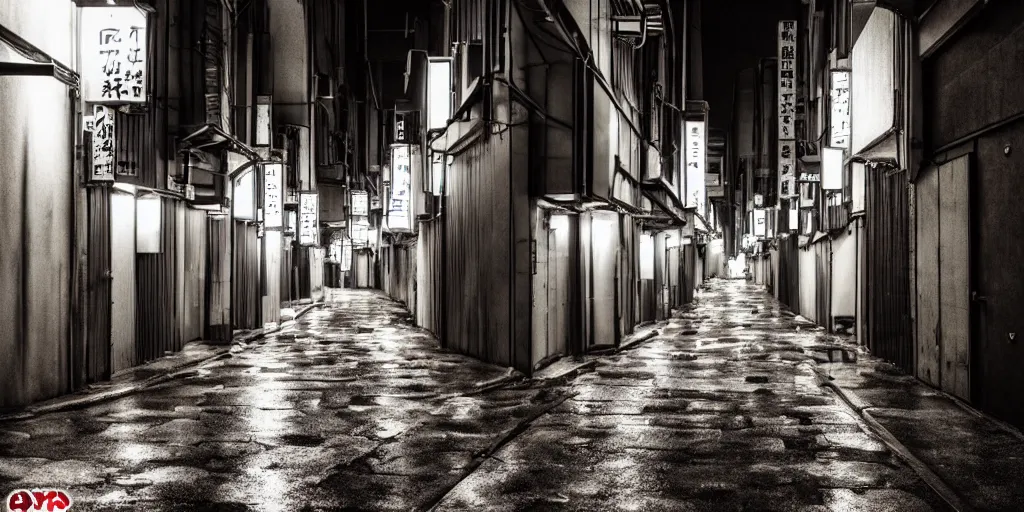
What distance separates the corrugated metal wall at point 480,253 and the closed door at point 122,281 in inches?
294

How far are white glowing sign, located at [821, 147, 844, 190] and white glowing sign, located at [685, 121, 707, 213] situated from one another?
13.9 metres

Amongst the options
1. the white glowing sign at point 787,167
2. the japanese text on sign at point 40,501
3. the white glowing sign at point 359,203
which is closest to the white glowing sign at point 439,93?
the japanese text on sign at point 40,501

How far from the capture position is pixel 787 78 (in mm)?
38062

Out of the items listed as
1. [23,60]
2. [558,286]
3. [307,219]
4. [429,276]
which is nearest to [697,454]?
[558,286]

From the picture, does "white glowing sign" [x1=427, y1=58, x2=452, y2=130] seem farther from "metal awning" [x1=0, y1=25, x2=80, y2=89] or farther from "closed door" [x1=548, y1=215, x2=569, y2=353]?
"metal awning" [x1=0, y1=25, x2=80, y2=89]

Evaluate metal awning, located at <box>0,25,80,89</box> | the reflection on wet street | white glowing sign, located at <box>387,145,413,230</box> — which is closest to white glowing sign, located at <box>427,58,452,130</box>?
the reflection on wet street

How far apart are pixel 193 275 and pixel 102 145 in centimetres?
883

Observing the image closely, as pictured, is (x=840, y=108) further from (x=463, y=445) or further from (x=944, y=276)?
(x=463, y=445)

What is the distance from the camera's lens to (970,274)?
13.8 meters

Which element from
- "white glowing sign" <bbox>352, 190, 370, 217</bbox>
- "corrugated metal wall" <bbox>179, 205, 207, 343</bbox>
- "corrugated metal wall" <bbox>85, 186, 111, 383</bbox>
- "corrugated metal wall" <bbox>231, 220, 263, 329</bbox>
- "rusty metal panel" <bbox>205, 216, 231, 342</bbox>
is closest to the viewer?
"corrugated metal wall" <bbox>85, 186, 111, 383</bbox>

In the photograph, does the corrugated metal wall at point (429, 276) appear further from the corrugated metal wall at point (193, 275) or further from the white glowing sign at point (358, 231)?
the white glowing sign at point (358, 231)

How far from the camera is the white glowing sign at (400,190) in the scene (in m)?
35.6

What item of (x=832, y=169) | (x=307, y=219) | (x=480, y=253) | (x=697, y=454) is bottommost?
(x=697, y=454)

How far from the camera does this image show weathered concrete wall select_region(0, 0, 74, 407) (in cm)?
1332
